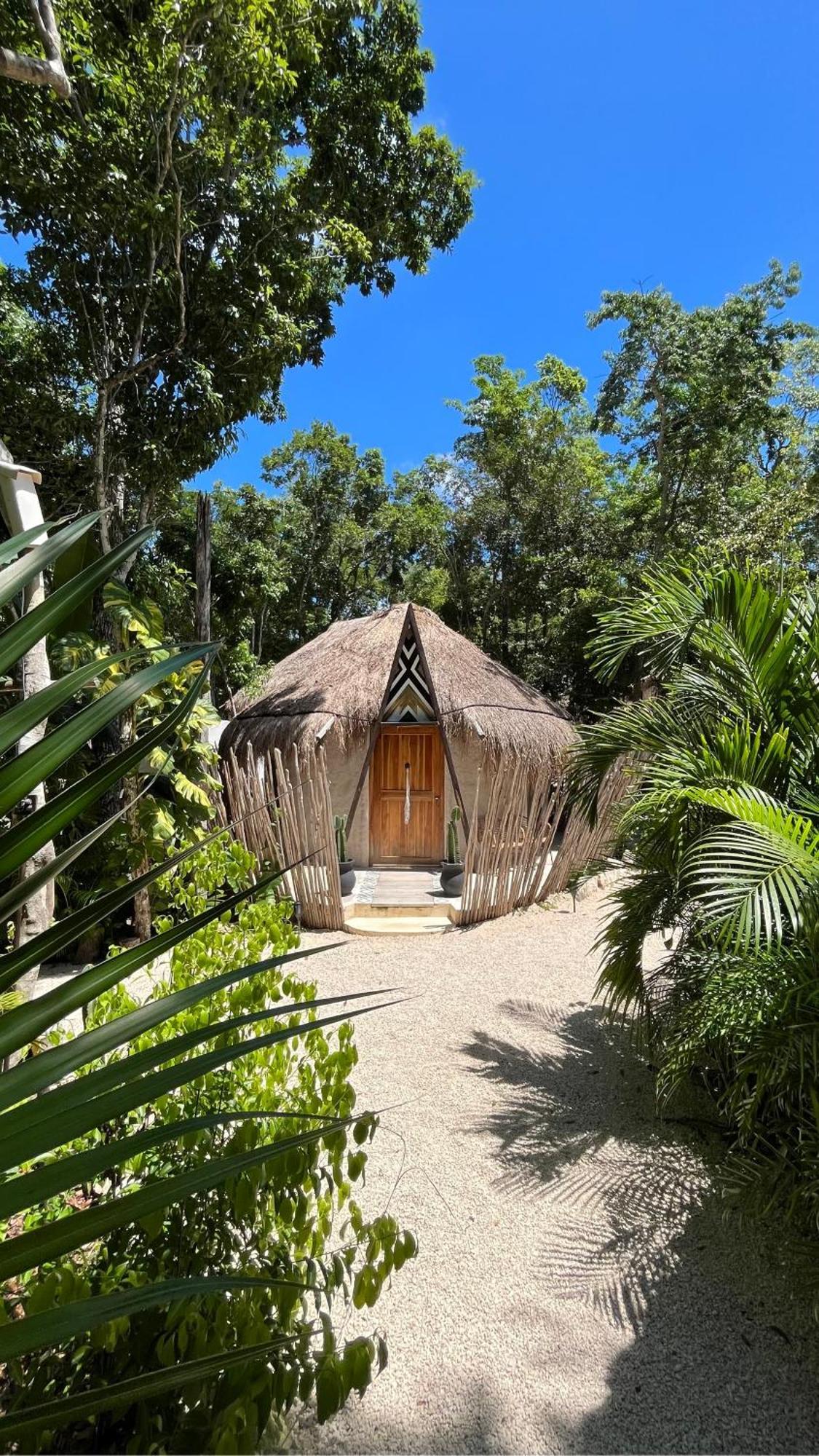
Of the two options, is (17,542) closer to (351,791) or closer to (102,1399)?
(102,1399)

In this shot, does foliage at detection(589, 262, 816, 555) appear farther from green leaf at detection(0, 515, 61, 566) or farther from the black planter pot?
green leaf at detection(0, 515, 61, 566)

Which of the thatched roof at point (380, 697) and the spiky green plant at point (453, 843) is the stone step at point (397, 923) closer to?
the spiky green plant at point (453, 843)

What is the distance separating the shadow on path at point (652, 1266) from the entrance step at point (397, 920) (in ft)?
9.38

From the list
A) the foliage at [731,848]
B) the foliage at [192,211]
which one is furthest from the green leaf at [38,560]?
the foliage at [192,211]

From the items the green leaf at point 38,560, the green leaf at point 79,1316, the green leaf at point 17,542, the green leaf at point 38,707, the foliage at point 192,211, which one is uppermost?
the foliage at point 192,211

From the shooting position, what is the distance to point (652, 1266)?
8.71 ft

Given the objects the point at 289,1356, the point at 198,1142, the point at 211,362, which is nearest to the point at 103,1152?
the point at 289,1356

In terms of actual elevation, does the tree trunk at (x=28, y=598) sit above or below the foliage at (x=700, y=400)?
below

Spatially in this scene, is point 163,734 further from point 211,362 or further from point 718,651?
point 211,362

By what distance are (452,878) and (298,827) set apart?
2.75m

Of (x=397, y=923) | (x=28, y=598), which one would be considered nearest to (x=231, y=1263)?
(x=28, y=598)

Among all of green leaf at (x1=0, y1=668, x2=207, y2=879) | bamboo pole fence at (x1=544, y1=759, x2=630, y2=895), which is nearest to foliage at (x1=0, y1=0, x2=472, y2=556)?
bamboo pole fence at (x1=544, y1=759, x2=630, y2=895)

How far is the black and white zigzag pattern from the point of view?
35.8 ft

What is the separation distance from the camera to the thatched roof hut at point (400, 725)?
33.1 ft
